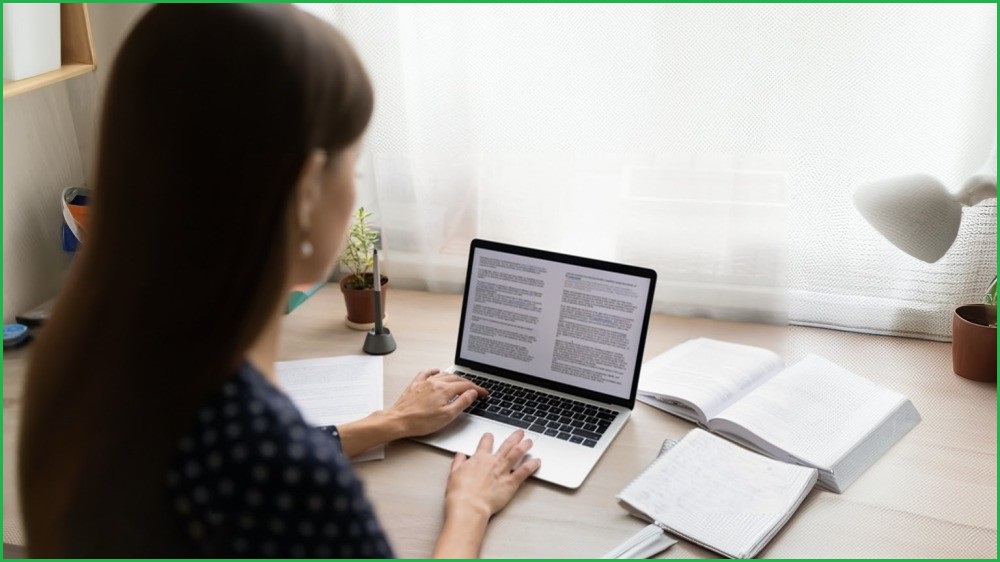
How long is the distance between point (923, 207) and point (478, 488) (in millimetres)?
716

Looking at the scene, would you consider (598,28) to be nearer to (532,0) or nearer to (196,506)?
(532,0)

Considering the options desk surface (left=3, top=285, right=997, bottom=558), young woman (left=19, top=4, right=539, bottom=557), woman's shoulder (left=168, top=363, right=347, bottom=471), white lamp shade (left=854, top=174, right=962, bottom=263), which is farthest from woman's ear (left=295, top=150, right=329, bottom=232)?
white lamp shade (left=854, top=174, right=962, bottom=263)

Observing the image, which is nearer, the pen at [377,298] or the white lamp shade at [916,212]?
the white lamp shade at [916,212]

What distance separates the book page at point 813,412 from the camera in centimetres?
120

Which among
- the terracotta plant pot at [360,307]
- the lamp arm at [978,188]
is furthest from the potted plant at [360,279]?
the lamp arm at [978,188]

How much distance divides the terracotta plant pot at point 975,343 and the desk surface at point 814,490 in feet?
0.07

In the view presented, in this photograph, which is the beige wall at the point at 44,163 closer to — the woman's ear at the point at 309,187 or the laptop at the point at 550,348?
the laptop at the point at 550,348

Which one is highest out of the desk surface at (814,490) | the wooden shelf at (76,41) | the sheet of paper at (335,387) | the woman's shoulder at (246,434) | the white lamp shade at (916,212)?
the wooden shelf at (76,41)

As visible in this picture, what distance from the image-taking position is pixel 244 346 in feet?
2.28

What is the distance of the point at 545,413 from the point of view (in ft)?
4.30

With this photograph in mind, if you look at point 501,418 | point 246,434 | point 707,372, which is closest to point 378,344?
point 501,418

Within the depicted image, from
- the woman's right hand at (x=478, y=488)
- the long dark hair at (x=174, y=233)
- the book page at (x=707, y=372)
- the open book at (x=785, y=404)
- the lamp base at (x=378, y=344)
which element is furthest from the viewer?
the lamp base at (x=378, y=344)

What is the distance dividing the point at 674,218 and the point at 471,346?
1.46ft

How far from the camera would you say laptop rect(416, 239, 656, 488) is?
1.27 metres
